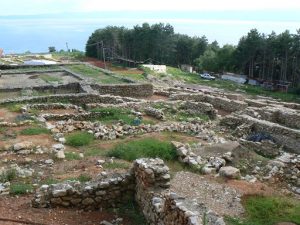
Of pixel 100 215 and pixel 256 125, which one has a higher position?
pixel 100 215

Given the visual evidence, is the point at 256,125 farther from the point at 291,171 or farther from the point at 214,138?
the point at 291,171

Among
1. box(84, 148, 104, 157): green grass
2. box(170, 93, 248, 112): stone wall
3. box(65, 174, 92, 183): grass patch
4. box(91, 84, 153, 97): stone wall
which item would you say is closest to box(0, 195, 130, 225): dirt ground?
box(65, 174, 92, 183): grass patch

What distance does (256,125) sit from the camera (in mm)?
21422

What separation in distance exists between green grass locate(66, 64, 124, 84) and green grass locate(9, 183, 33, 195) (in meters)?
20.3

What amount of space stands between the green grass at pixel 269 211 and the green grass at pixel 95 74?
72.0 ft

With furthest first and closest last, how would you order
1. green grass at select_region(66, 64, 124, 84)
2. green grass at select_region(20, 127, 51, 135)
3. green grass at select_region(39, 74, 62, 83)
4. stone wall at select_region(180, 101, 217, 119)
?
green grass at select_region(66, 64, 124, 84) → green grass at select_region(39, 74, 62, 83) → stone wall at select_region(180, 101, 217, 119) → green grass at select_region(20, 127, 51, 135)

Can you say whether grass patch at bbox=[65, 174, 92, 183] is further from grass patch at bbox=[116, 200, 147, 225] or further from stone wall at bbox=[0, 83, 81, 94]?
stone wall at bbox=[0, 83, 81, 94]

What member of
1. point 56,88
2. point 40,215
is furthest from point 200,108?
point 40,215

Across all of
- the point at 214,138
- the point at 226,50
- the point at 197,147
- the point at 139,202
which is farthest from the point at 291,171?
the point at 226,50

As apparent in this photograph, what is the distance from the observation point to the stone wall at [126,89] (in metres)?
28.5

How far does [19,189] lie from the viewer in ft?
33.0

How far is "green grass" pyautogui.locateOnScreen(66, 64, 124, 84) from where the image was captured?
3126 centimetres

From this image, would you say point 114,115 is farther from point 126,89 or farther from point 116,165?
point 126,89

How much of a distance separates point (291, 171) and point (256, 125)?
8139mm
